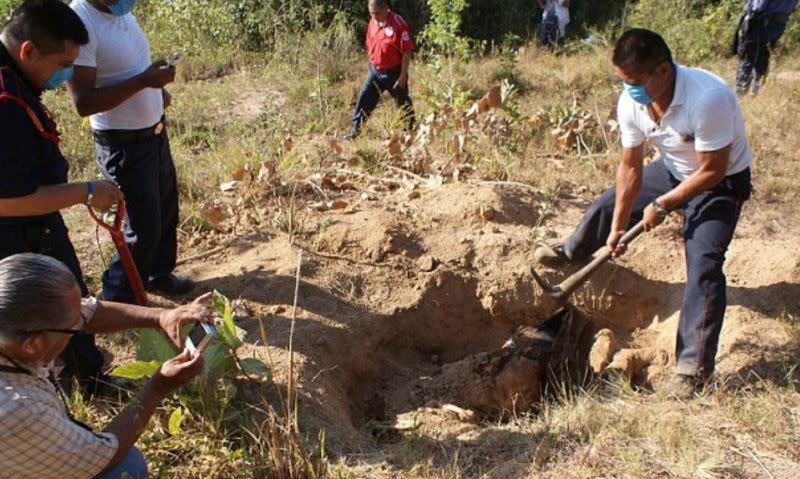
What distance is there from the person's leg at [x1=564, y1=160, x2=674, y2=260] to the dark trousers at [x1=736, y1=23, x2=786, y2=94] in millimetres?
3737

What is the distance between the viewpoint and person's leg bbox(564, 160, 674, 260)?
3.64 meters

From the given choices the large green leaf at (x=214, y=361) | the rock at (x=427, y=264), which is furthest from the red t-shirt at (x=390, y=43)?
the large green leaf at (x=214, y=361)

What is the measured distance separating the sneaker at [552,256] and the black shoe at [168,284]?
1901mm

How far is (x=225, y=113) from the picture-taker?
23.5 ft

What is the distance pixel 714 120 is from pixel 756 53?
438 centimetres

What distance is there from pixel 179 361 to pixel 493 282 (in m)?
2.24

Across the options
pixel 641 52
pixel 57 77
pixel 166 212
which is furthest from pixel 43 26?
pixel 641 52

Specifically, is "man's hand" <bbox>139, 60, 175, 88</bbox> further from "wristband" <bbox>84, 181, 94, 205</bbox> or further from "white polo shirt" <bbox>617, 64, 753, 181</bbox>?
"white polo shirt" <bbox>617, 64, 753, 181</bbox>

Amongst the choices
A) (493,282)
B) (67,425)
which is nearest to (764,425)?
(493,282)

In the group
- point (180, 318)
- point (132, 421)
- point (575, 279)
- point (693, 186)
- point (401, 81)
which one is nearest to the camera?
point (132, 421)

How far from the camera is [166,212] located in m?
3.64

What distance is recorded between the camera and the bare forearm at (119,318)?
7.76ft

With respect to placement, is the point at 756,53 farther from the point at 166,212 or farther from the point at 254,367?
the point at 254,367

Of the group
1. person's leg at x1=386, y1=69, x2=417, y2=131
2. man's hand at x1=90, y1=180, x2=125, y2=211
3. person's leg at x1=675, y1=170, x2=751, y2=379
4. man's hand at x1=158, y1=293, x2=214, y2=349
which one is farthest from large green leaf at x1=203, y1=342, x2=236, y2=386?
person's leg at x1=386, y1=69, x2=417, y2=131
